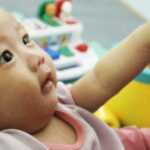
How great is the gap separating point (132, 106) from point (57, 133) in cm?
28

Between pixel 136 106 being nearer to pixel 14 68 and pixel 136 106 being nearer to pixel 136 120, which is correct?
pixel 136 120

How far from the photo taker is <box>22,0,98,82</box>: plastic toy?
3.29ft

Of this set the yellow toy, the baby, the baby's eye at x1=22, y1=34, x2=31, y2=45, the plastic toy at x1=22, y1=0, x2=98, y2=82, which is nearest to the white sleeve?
the baby


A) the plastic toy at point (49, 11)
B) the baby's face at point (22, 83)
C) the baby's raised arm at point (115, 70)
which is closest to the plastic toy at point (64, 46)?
the plastic toy at point (49, 11)

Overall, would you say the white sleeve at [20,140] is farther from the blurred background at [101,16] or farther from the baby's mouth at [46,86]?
the blurred background at [101,16]

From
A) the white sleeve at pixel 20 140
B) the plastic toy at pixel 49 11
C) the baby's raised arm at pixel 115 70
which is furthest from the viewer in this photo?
the plastic toy at pixel 49 11

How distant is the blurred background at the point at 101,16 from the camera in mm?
1368

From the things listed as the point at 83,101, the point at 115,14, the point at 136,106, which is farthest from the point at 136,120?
the point at 115,14

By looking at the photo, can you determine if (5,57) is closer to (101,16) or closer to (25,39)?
(25,39)

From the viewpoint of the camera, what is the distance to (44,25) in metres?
1.07

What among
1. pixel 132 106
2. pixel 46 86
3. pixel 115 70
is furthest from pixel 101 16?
pixel 46 86

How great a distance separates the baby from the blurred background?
71 centimetres

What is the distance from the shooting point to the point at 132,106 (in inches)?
30.8

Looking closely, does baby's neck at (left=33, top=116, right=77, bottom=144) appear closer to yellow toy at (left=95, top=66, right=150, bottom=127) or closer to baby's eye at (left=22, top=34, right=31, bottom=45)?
baby's eye at (left=22, top=34, right=31, bottom=45)
